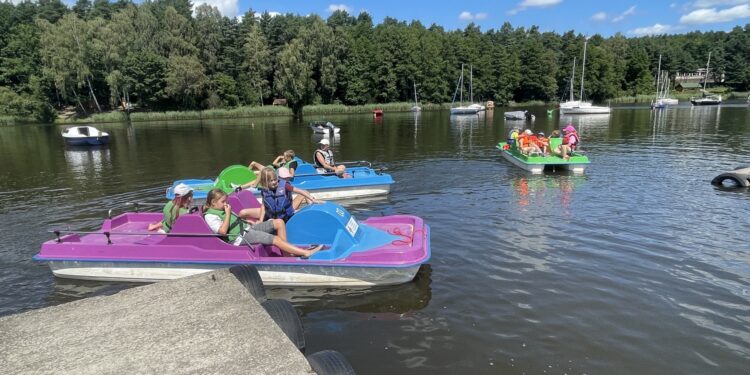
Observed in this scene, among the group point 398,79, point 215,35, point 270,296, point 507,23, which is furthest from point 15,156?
point 507,23

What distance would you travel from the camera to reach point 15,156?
29266mm

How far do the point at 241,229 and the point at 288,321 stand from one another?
388cm

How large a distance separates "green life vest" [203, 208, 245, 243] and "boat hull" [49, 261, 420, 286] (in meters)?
0.53

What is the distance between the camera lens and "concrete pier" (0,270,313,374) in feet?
12.9

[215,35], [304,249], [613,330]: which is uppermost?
[215,35]

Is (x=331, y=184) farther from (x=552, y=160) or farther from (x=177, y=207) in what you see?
(x=552, y=160)

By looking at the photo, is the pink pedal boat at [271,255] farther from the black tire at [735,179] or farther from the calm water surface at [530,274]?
the black tire at [735,179]

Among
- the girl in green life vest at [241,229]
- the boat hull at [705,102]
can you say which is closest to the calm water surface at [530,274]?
the girl in green life vest at [241,229]

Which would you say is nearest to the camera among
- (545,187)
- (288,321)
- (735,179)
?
(288,321)

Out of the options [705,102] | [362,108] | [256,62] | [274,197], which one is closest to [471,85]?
[362,108]

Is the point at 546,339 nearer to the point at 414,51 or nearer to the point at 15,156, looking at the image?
the point at 15,156

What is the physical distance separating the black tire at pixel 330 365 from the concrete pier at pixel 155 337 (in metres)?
0.28

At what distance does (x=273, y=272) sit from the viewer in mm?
8203

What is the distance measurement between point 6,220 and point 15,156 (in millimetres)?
19700
